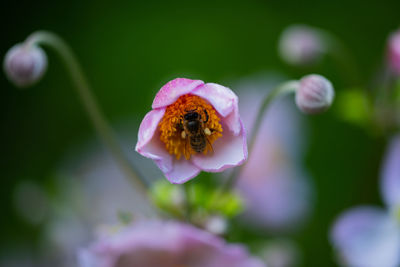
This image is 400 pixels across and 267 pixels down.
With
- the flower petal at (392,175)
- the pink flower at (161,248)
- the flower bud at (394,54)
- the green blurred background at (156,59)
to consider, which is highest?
the green blurred background at (156,59)

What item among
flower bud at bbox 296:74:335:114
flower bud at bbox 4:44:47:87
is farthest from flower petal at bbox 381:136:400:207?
flower bud at bbox 4:44:47:87

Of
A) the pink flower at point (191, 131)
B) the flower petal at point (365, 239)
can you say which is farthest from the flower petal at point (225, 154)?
the flower petal at point (365, 239)

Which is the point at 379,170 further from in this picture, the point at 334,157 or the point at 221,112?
the point at 334,157

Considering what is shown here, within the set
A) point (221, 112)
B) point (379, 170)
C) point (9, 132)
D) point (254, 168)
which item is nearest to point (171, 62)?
point (9, 132)

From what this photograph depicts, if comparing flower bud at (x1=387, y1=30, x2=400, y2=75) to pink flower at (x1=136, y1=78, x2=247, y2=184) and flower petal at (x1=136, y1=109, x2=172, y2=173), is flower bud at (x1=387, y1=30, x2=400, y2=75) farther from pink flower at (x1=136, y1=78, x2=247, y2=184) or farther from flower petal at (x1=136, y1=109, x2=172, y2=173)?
flower petal at (x1=136, y1=109, x2=172, y2=173)

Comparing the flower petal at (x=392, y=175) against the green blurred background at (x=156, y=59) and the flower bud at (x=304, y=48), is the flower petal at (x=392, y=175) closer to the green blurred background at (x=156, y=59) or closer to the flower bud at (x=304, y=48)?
the flower bud at (x=304, y=48)

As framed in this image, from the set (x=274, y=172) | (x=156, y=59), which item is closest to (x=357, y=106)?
(x=274, y=172)

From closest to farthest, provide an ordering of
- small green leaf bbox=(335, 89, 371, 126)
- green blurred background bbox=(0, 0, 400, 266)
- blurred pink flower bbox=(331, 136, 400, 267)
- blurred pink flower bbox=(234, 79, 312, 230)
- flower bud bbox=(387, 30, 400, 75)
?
flower bud bbox=(387, 30, 400, 75)
blurred pink flower bbox=(331, 136, 400, 267)
small green leaf bbox=(335, 89, 371, 126)
blurred pink flower bbox=(234, 79, 312, 230)
green blurred background bbox=(0, 0, 400, 266)

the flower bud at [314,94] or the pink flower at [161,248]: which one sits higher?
the flower bud at [314,94]
